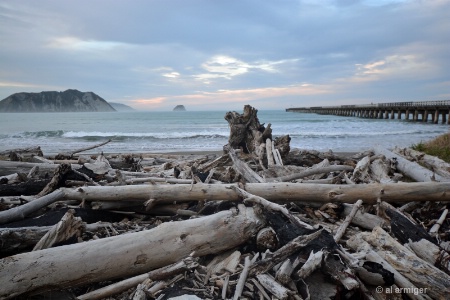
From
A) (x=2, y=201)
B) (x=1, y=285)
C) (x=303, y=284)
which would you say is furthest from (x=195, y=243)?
Result: (x=2, y=201)

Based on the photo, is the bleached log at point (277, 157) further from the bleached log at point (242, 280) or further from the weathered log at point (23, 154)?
the weathered log at point (23, 154)

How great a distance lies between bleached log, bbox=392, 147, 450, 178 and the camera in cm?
735

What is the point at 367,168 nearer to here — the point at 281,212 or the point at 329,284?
the point at 281,212

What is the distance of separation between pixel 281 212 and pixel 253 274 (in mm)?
1078

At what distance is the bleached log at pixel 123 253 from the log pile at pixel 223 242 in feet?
0.03

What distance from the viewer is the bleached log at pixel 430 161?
7348mm

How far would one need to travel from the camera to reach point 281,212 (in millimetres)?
4211

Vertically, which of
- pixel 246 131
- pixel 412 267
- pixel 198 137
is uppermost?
pixel 246 131

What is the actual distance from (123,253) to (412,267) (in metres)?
3.02

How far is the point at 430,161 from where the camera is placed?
8.30 metres

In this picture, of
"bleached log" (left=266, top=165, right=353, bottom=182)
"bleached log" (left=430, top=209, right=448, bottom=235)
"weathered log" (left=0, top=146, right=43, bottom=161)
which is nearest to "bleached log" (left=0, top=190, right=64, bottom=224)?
"bleached log" (left=266, top=165, right=353, bottom=182)

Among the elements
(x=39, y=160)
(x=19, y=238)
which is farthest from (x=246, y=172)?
(x=39, y=160)

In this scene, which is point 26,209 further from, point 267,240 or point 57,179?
point 267,240

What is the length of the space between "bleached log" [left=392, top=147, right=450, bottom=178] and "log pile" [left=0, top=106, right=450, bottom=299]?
82.3 inches
